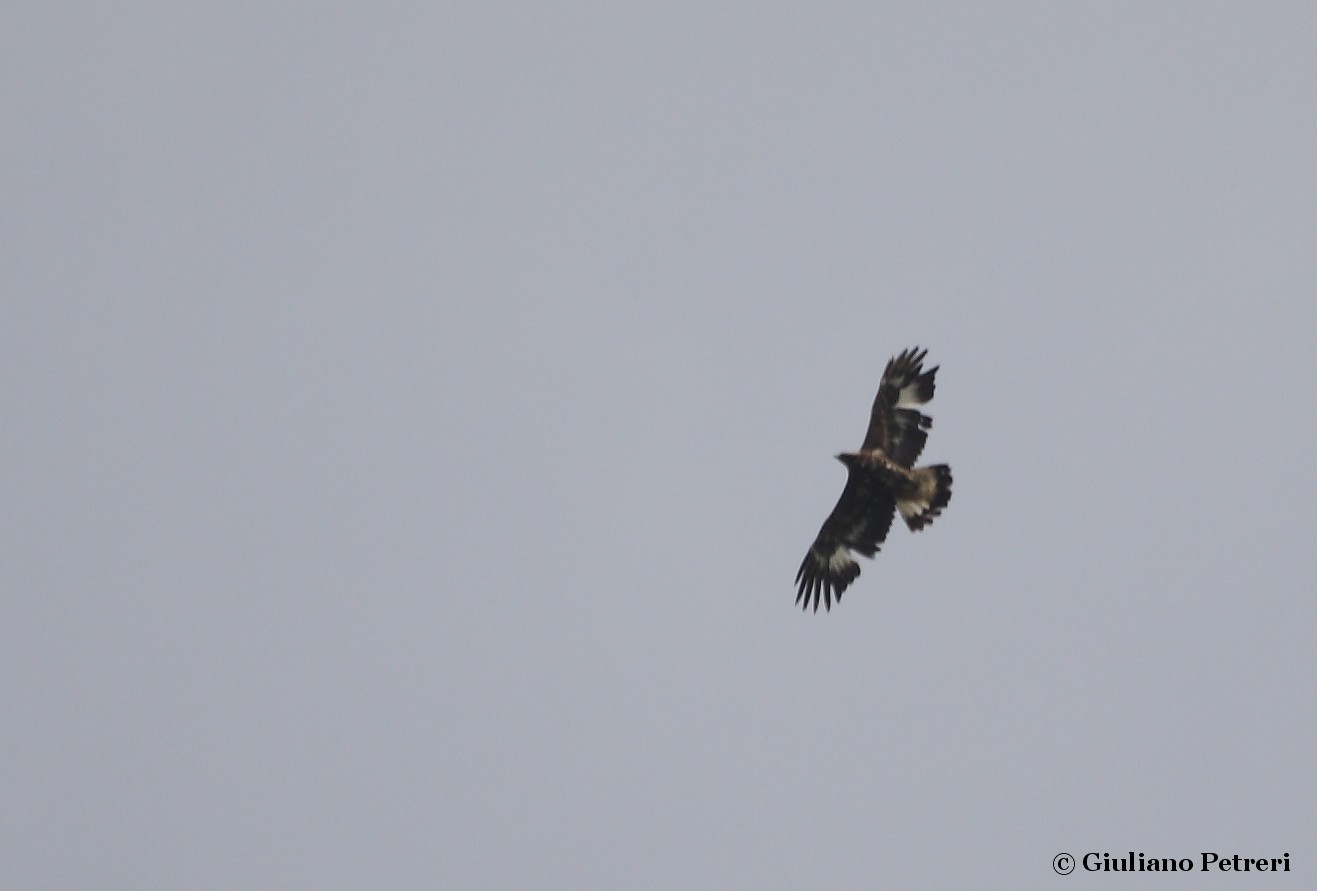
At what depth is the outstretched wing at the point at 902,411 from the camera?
67.8 ft

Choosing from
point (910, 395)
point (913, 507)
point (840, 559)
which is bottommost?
point (840, 559)

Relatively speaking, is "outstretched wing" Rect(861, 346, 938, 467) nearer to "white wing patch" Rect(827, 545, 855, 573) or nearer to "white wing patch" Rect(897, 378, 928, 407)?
"white wing patch" Rect(897, 378, 928, 407)

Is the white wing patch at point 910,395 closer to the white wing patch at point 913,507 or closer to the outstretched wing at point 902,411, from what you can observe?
the outstretched wing at point 902,411

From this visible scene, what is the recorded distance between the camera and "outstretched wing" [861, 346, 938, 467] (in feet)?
67.8

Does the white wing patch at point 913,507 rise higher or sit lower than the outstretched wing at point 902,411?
lower

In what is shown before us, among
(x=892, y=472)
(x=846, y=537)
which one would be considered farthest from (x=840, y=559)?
(x=892, y=472)

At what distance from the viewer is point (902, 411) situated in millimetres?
Answer: 20859

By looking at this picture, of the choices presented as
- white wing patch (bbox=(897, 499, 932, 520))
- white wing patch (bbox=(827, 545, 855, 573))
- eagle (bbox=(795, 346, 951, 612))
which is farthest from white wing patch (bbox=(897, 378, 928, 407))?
white wing patch (bbox=(827, 545, 855, 573))

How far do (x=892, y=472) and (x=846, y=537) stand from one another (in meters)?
1.73

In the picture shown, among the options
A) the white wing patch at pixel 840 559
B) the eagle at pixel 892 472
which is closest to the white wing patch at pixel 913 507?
the eagle at pixel 892 472

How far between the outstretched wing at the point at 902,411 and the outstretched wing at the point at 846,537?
0.61 m

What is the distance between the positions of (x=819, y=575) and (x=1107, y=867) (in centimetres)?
645

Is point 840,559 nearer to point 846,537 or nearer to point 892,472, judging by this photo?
point 846,537

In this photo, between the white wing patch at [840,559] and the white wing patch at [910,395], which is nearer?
the white wing patch at [910,395]
